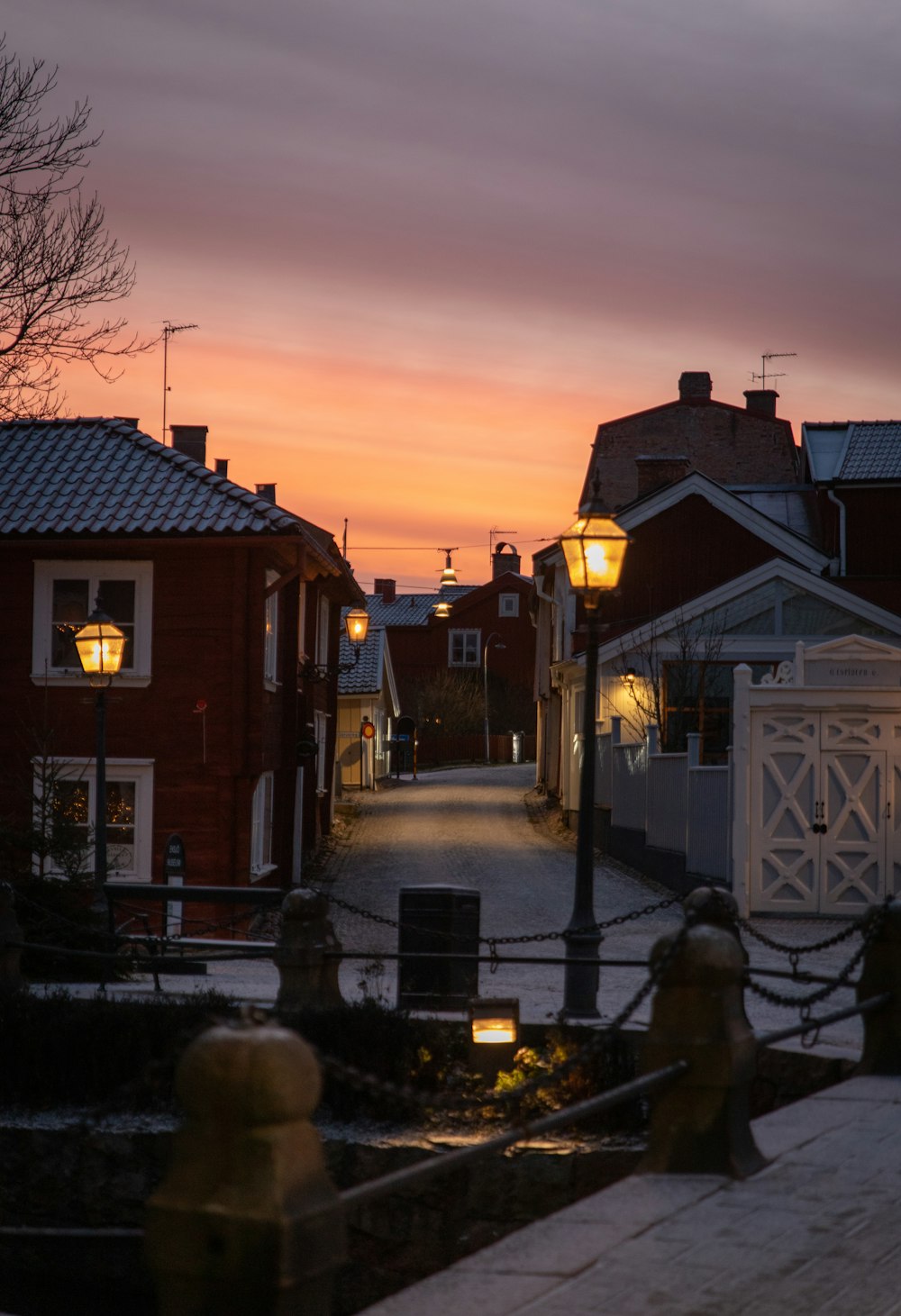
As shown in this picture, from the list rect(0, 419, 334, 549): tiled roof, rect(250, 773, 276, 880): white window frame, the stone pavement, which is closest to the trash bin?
the stone pavement

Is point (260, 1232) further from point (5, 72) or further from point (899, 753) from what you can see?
point (5, 72)

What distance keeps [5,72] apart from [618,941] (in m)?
13.5

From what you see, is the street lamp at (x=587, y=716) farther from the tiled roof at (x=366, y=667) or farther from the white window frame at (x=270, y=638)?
the tiled roof at (x=366, y=667)

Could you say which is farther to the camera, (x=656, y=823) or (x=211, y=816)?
(x=656, y=823)

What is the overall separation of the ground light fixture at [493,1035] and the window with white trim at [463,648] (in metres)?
69.7

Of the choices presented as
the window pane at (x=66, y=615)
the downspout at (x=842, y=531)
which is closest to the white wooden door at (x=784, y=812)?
the window pane at (x=66, y=615)

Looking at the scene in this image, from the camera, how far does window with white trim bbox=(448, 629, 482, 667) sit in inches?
3201

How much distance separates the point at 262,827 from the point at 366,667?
102 feet

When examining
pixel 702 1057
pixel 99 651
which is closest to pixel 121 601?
pixel 99 651

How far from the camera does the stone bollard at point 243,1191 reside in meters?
4.27

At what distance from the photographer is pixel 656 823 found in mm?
24734

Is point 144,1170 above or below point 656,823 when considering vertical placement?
below

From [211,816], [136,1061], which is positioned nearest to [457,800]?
[211,816]

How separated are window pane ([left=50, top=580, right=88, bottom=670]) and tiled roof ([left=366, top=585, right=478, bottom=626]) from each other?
57.7m
